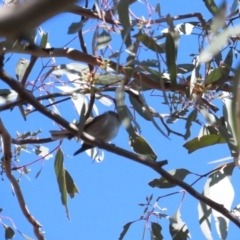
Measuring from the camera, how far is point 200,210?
1.51 metres

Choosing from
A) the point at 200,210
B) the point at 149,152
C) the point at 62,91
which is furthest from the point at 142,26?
the point at 200,210

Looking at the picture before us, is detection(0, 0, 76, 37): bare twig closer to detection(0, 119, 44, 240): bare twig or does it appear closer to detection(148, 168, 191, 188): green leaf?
detection(0, 119, 44, 240): bare twig

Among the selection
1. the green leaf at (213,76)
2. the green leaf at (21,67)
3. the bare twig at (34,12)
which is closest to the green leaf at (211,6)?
the green leaf at (213,76)

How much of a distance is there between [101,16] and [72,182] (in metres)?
0.65

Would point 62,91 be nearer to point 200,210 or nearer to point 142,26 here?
point 142,26

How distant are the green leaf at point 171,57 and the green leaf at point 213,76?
0.81 ft

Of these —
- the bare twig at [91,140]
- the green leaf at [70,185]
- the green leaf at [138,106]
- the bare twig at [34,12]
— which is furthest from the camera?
the green leaf at [70,185]

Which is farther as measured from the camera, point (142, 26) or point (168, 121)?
point (168, 121)

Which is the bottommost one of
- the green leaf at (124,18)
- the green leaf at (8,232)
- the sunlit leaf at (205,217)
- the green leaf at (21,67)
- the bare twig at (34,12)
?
the bare twig at (34,12)

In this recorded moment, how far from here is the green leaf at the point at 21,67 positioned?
1668 mm

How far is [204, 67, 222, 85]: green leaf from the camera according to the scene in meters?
1.44

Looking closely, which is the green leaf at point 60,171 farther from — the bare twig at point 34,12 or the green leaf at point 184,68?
the bare twig at point 34,12

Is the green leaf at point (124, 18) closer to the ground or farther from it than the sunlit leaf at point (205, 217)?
farther from it

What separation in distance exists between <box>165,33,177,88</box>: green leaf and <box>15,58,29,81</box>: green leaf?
0.58 metres
